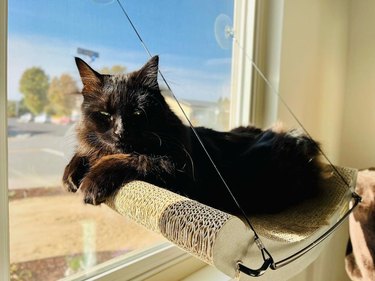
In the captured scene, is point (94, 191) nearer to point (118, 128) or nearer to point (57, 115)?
point (118, 128)

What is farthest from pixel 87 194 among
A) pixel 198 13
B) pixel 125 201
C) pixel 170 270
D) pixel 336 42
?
pixel 336 42

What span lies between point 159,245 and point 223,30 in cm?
84

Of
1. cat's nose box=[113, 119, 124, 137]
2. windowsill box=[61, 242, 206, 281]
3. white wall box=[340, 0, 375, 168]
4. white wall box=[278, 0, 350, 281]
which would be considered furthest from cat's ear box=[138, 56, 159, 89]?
white wall box=[340, 0, 375, 168]

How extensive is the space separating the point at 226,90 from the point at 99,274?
34.1 inches

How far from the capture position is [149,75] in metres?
0.67

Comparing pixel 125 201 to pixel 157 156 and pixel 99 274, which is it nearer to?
pixel 157 156

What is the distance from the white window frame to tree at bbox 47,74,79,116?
5.7 inches

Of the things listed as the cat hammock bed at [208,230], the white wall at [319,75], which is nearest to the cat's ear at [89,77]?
the cat hammock bed at [208,230]

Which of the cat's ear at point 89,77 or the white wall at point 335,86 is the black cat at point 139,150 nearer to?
the cat's ear at point 89,77

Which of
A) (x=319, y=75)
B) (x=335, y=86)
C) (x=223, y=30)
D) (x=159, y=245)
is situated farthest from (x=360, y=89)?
(x=159, y=245)

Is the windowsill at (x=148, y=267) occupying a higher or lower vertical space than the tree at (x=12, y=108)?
lower

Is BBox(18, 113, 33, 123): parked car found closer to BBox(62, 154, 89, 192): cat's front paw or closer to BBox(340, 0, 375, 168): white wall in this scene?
BBox(62, 154, 89, 192): cat's front paw

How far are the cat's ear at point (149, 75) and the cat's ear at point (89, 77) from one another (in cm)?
8

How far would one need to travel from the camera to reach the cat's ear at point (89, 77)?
0.64 metres
